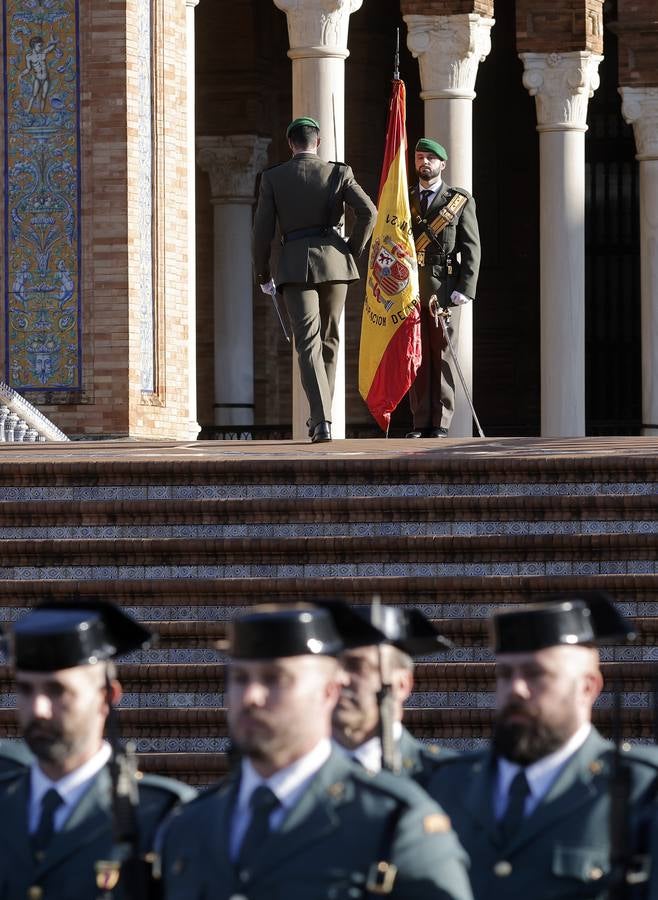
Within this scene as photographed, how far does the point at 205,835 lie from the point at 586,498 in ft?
16.5

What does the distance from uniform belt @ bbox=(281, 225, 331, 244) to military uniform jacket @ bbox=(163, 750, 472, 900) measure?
24.3ft

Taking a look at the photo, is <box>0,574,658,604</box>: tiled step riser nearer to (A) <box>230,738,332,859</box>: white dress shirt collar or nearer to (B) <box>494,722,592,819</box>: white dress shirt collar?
(B) <box>494,722,592,819</box>: white dress shirt collar

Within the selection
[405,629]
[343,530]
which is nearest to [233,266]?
[343,530]

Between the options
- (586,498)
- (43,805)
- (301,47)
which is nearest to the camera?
(43,805)

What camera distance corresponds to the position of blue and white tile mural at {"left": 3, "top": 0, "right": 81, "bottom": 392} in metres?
15.7

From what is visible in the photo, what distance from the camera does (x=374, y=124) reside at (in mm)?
24281

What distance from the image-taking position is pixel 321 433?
12016 mm

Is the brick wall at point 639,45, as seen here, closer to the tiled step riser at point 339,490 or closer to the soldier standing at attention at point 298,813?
the tiled step riser at point 339,490

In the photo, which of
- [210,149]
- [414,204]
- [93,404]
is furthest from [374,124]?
[414,204]

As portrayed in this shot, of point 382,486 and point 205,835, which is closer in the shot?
point 205,835

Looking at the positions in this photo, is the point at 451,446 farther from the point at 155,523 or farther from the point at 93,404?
the point at 93,404

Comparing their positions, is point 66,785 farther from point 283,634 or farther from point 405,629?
point 405,629

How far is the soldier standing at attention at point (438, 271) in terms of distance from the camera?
13.1 metres

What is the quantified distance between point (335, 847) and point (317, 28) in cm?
1391
